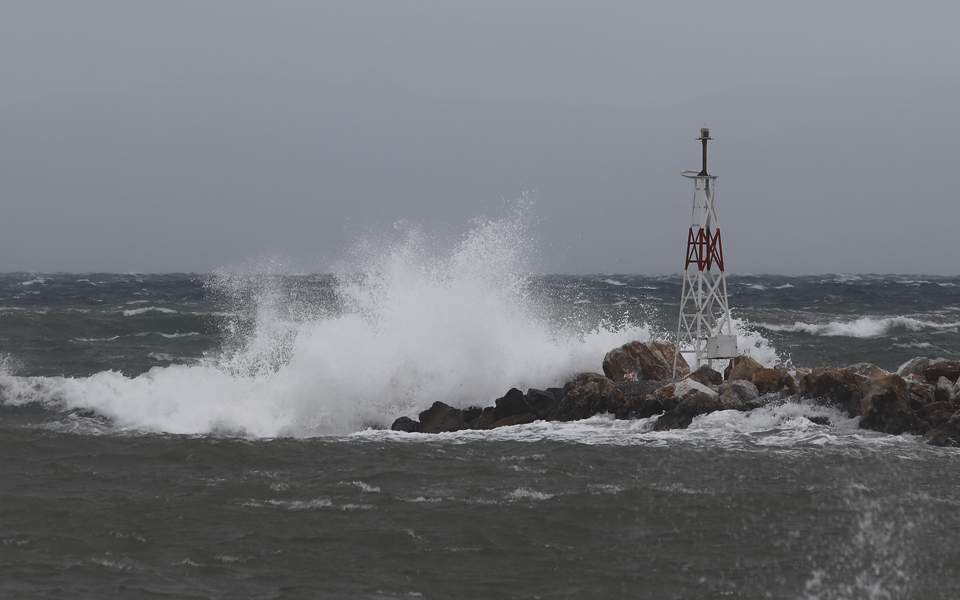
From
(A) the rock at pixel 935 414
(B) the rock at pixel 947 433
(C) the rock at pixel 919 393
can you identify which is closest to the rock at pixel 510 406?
(C) the rock at pixel 919 393

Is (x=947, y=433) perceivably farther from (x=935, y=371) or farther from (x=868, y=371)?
(x=935, y=371)

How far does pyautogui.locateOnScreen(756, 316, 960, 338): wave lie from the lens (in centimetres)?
4231

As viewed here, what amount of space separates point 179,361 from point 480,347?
12.5 metres

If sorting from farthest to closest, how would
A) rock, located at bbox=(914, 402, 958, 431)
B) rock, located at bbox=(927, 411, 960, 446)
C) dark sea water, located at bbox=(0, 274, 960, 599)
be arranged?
rock, located at bbox=(914, 402, 958, 431) → rock, located at bbox=(927, 411, 960, 446) → dark sea water, located at bbox=(0, 274, 960, 599)

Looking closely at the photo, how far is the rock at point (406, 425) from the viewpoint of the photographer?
2083cm

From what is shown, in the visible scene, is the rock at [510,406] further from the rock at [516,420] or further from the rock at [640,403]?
the rock at [640,403]

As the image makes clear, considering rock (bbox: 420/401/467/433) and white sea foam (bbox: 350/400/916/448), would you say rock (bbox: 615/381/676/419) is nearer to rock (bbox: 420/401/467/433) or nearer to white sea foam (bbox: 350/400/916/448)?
white sea foam (bbox: 350/400/916/448)

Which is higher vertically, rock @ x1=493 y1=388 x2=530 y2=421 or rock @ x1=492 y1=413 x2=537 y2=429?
rock @ x1=493 y1=388 x2=530 y2=421

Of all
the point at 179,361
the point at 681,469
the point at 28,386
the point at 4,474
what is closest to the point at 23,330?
the point at 179,361

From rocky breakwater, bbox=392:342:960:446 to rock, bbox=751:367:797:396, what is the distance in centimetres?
2

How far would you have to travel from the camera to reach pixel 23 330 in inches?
1590

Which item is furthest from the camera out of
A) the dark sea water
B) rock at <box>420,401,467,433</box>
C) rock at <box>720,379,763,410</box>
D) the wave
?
the wave

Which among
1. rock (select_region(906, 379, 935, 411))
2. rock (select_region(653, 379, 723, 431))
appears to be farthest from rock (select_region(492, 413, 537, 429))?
rock (select_region(906, 379, 935, 411))

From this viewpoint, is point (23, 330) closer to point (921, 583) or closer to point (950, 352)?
point (950, 352)
